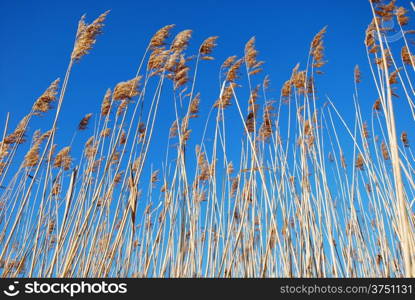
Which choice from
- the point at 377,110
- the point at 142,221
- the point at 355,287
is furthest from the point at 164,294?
the point at 377,110

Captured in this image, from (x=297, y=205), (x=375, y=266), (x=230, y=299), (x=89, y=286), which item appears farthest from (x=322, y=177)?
(x=89, y=286)

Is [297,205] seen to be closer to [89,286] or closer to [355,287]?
[355,287]

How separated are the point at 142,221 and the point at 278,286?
2.31 meters

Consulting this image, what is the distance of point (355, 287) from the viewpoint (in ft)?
6.39

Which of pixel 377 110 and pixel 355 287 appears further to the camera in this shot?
pixel 377 110

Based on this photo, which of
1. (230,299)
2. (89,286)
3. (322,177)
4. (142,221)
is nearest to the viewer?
(230,299)

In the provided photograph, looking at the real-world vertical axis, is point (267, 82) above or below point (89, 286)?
above

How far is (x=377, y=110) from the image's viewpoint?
3.23 m

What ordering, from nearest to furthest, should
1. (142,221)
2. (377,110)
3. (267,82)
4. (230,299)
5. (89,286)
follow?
(230,299) < (89,286) < (377,110) < (267,82) < (142,221)

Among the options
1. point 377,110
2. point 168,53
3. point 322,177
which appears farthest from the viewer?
point 377,110

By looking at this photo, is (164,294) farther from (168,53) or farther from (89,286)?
(168,53)

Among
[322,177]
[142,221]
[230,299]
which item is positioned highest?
[142,221]

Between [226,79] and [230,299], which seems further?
[226,79]

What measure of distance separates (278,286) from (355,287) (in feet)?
1.33
